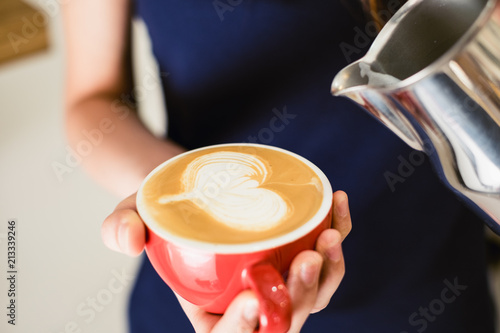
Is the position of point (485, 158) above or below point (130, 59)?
Result: above

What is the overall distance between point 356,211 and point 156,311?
0.36 m

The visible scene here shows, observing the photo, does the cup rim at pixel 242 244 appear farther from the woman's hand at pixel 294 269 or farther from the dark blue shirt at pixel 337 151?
the dark blue shirt at pixel 337 151

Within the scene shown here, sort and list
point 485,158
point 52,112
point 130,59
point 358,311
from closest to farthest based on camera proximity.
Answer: point 485,158, point 358,311, point 130,59, point 52,112

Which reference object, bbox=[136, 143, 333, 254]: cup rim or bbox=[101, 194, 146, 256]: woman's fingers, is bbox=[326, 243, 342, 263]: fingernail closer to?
bbox=[136, 143, 333, 254]: cup rim

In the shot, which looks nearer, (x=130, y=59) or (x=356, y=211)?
(x=356, y=211)

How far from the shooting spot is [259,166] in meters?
0.56

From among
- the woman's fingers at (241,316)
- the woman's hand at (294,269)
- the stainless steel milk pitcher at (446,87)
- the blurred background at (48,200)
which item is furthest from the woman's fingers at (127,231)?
the blurred background at (48,200)

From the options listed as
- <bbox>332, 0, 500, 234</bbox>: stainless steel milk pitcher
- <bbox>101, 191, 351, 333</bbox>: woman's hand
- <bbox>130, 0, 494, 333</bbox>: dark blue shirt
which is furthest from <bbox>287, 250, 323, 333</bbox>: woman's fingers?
<bbox>130, 0, 494, 333</bbox>: dark blue shirt

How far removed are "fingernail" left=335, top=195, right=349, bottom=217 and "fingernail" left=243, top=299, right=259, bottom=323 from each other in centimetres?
16

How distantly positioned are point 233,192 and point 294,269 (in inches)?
4.7

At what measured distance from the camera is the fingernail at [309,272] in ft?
1.46

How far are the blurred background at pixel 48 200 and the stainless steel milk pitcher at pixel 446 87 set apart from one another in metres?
0.69

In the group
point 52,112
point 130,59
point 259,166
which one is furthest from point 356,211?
point 52,112

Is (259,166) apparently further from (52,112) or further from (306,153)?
(52,112)
